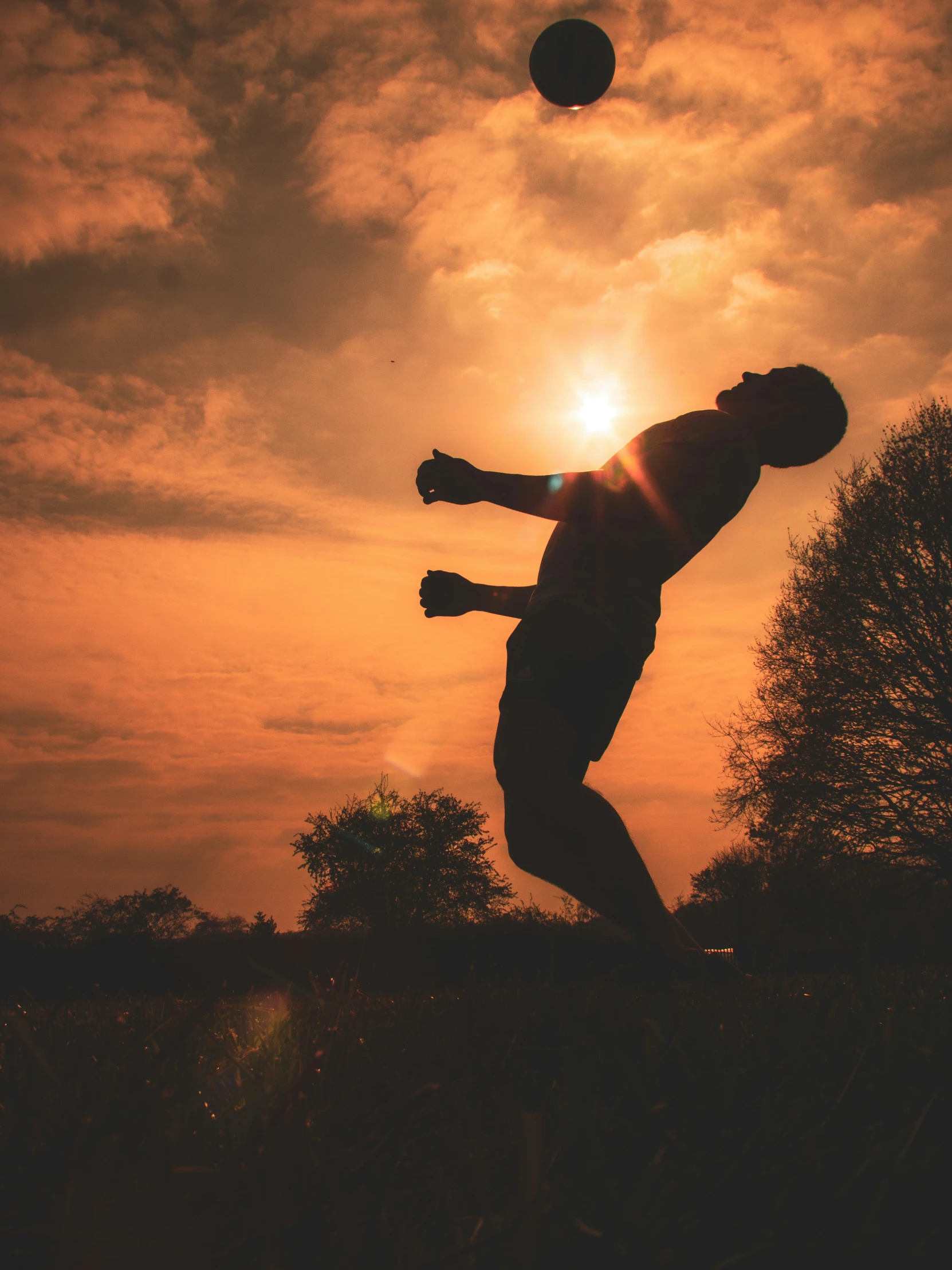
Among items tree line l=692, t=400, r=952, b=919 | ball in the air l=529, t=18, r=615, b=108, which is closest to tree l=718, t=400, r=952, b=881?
tree line l=692, t=400, r=952, b=919

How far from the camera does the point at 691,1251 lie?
2.32ft

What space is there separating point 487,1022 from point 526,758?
905mm

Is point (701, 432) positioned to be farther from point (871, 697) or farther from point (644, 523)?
point (871, 697)

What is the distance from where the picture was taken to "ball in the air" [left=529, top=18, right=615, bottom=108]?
17.9 feet

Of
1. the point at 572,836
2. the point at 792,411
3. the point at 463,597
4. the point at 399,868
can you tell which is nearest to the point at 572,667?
the point at 572,836

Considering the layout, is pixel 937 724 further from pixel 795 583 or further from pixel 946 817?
pixel 795 583

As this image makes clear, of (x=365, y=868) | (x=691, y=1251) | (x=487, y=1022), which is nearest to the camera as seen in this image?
(x=691, y=1251)

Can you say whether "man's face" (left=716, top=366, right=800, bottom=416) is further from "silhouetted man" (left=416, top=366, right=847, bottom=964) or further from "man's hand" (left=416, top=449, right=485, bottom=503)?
"man's hand" (left=416, top=449, right=485, bottom=503)

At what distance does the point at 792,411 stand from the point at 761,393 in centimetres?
18

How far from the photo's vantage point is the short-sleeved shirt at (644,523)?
112 inches

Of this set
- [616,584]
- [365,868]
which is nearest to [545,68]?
[616,584]

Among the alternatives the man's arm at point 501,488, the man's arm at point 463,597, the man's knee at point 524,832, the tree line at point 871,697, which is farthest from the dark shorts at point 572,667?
the tree line at point 871,697

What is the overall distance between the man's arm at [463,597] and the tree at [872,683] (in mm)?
14401

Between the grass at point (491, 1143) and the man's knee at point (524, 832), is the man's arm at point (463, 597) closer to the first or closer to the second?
the man's knee at point (524, 832)
